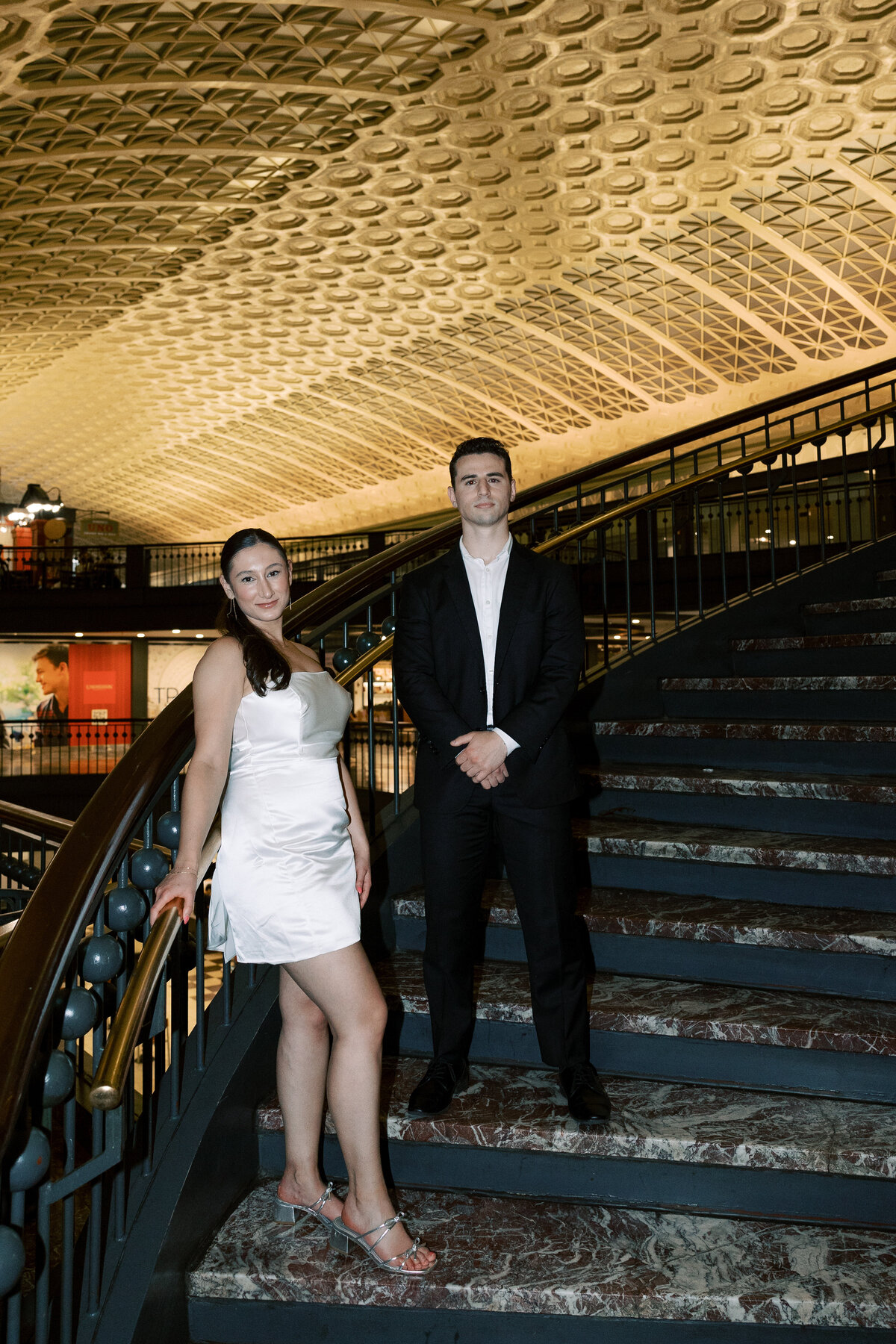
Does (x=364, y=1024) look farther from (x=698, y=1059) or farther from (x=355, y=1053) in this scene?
(x=698, y=1059)

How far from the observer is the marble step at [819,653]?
429 cm

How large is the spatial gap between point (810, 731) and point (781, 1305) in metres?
2.33

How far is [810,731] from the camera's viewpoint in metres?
3.85

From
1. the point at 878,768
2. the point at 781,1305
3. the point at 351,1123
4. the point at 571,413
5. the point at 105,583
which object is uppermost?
the point at 571,413

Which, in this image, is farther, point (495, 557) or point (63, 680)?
point (63, 680)

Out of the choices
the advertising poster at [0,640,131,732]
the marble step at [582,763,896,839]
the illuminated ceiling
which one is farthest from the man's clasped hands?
the advertising poster at [0,640,131,732]

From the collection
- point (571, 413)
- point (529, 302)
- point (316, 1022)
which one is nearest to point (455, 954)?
point (316, 1022)

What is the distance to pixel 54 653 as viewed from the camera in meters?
27.6

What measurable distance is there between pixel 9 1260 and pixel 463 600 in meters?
1.75

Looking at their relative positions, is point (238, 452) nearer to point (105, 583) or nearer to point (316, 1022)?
point (105, 583)

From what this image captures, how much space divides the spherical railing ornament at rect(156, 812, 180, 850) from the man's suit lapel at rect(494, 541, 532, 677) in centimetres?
92

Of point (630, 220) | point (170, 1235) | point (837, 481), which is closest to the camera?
point (170, 1235)

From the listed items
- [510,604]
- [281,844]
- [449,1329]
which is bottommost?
[449,1329]

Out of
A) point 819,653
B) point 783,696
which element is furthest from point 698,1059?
point 819,653
